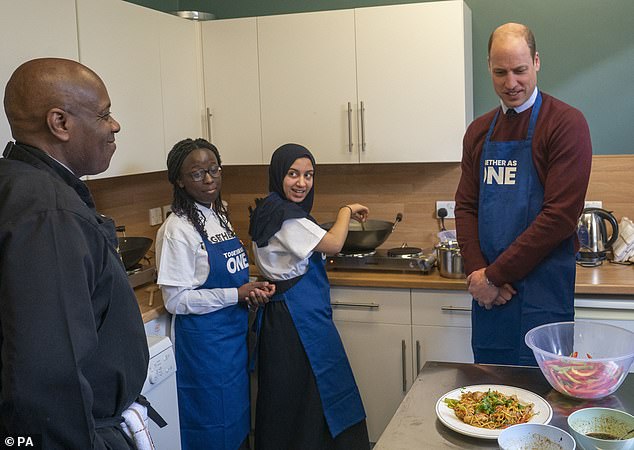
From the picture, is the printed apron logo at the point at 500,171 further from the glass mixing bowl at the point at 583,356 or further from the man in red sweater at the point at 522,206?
the glass mixing bowl at the point at 583,356

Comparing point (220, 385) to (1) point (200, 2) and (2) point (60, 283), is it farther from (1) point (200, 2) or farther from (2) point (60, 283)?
(1) point (200, 2)

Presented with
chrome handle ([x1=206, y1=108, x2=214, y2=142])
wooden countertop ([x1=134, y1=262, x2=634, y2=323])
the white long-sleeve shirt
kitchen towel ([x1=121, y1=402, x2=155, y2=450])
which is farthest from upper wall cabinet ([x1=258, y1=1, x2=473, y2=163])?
kitchen towel ([x1=121, y1=402, x2=155, y2=450])

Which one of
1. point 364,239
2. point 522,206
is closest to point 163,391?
point 364,239

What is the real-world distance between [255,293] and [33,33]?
3.84 feet

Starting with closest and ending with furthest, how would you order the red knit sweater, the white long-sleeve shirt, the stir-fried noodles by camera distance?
the stir-fried noodles → the red knit sweater → the white long-sleeve shirt

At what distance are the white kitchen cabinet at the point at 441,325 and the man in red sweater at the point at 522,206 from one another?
0.45m

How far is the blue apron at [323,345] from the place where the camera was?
2.66 meters

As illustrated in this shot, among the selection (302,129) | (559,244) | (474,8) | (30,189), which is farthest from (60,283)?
(474,8)

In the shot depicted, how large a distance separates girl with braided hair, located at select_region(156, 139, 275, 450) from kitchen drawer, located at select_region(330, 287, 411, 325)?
0.46 metres

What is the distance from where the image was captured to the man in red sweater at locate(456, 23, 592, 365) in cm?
212

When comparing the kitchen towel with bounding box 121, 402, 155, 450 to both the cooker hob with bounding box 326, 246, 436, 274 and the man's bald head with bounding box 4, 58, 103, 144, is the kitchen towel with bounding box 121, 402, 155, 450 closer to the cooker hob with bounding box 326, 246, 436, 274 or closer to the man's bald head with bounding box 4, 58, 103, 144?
the man's bald head with bounding box 4, 58, 103, 144

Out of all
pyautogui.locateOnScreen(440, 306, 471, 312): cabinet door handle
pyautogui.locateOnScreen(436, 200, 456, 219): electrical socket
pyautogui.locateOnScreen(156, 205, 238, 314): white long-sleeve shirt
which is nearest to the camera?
pyautogui.locateOnScreen(156, 205, 238, 314): white long-sleeve shirt

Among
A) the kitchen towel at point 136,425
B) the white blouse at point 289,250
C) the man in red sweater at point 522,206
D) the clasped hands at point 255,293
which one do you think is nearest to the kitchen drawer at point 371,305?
the white blouse at point 289,250

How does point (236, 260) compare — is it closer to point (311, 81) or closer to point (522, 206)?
point (311, 81)
